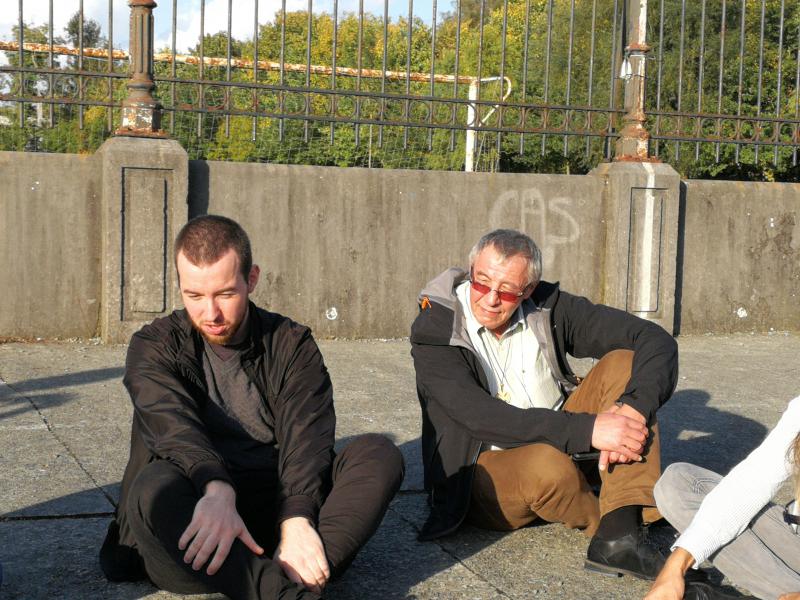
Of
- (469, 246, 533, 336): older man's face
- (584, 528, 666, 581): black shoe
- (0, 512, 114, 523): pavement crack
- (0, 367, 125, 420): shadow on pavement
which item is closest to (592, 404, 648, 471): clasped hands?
(584, 528, 666, 581): black shoe

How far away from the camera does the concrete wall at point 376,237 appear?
7289 millimetres

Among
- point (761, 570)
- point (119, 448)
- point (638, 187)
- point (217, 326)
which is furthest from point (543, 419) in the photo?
point (638, 187)

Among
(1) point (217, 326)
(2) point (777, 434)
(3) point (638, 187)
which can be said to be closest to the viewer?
(2) point (777, 434)

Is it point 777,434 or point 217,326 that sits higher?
point 217,326

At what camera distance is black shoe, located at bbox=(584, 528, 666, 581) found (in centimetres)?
330

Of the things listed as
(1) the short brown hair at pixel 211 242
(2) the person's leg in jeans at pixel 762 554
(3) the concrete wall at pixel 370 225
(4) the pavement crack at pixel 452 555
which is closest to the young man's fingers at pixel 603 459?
(2) the person's leg in jeans at pixel 762 554

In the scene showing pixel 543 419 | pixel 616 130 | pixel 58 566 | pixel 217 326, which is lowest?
pixel 58 566

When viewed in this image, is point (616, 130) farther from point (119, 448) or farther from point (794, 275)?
point (119, 448)

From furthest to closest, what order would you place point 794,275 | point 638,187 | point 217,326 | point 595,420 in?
point 794,275
point 638,187
point 595,420
point 217,326

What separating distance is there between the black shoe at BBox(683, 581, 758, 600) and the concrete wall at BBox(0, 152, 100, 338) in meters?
5.37

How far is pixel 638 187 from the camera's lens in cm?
834

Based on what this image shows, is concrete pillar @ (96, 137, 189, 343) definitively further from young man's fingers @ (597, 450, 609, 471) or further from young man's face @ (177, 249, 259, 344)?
young man's fingers @ (597, 450, 609, 471)

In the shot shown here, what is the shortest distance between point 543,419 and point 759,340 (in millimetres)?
5660

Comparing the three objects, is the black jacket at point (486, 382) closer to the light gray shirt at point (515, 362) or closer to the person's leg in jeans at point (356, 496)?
the light gray shirt at point (515, 362)
